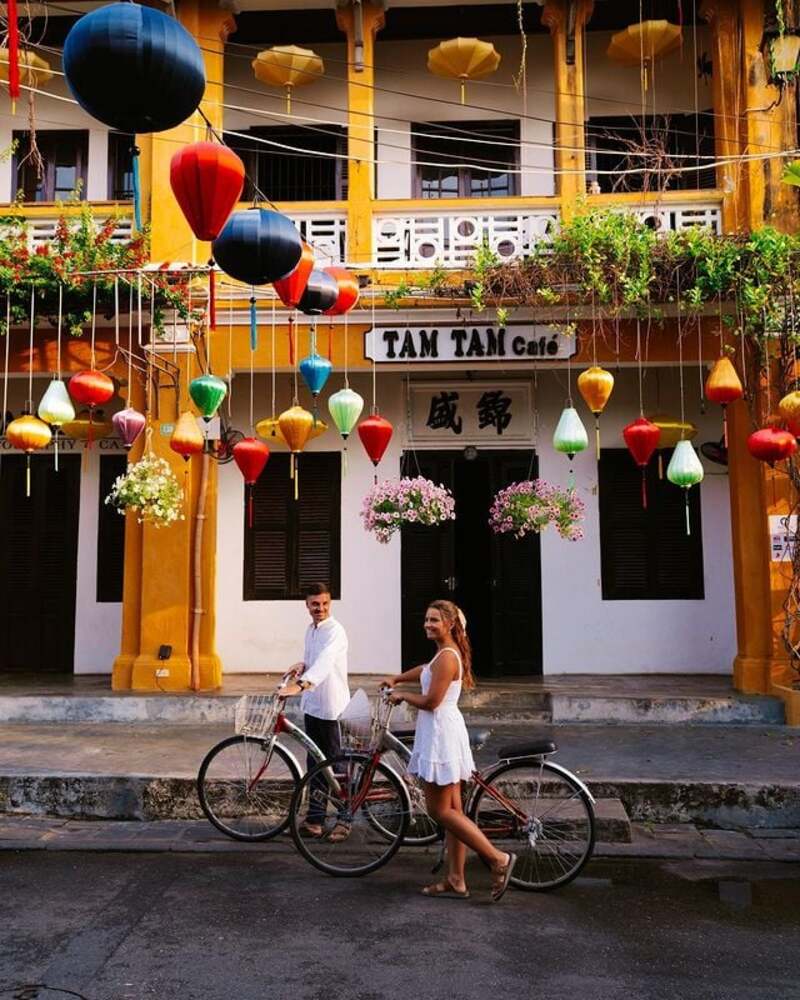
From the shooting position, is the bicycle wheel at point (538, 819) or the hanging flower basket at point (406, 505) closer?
the bicycle wheel at point (538, 819)

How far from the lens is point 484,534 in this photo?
12.1m

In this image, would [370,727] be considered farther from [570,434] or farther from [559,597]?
[559,597]

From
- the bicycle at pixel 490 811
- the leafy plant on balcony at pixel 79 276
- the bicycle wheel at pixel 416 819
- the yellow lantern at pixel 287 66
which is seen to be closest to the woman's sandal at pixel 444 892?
the bicycle at pixel 490 811

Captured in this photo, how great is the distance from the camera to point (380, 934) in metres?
4.82

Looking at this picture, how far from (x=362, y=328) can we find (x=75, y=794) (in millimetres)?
5992

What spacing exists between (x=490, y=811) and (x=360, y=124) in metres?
8.59

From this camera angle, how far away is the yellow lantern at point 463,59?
10672mm

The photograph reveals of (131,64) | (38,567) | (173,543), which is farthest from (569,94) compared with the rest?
(38,567)

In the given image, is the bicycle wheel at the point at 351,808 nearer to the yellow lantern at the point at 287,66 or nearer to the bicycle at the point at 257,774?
the bicycle at the point at 257,774

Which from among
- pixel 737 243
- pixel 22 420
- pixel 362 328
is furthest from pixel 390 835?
pixel 737 243

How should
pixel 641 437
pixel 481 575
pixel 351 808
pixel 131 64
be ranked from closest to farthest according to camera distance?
1. pixel 131 64
2. pixel 351 808
3. pixel 641 437
4. pixel 481 575

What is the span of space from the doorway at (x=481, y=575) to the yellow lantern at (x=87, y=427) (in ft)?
13.3

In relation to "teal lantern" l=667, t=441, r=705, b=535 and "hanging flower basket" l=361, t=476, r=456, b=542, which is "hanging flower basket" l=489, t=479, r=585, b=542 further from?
"teal lantern" l=667, t=441, r=705, b=535

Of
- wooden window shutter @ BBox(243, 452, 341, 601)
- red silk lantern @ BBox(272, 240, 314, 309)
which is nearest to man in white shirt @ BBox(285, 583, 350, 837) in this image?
red silk lantern @ BBox(272, 240, 314, 309)
